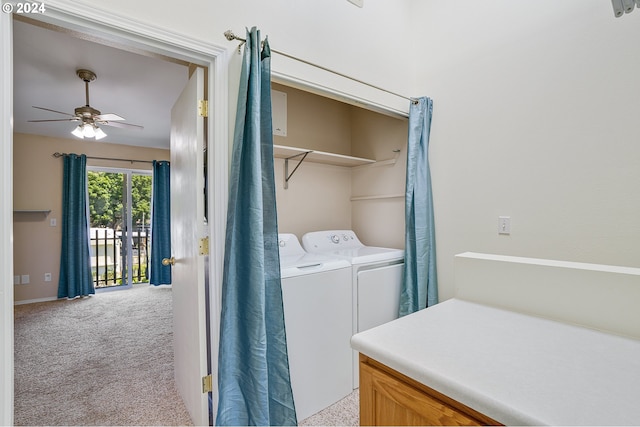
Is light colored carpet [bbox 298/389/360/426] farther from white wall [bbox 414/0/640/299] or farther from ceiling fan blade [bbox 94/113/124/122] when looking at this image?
ceiling fan blade [bbox 94/113/124/122]

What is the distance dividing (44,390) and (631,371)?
10.1 ft

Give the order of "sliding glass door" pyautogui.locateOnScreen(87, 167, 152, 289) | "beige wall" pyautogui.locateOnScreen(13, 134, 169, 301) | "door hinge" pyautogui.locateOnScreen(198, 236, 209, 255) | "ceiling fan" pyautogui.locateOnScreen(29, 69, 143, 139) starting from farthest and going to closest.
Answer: "sliding glass door" pyautogui.locateOnScreen(87, 167, 152, 289)
"beige wall" pyautogui.locateOnScreen(13, 134, 169, 301)
"ceiling fan" pyautogui.locateOnScreen(29, 69, 143, 139)
"door hinge" pyautogui.locateOnScreen(198, 236, 209, 255)

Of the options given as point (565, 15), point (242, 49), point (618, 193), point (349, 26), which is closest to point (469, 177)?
point (618, 193)

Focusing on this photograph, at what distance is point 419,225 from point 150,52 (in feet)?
6.14

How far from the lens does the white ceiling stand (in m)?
2.28

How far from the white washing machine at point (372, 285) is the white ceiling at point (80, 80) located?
80.2 inches

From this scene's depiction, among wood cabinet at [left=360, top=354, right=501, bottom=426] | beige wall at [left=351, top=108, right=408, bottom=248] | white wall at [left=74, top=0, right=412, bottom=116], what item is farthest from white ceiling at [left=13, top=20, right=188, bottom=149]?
wood cabinet at [left=360, top=354, right=501, bottom=426]

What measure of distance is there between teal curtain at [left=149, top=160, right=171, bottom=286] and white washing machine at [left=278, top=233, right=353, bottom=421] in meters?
4.17

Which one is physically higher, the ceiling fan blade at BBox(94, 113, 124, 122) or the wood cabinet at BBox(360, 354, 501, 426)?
the ceiling fan blade at BBox(94, 113, 124, 122)

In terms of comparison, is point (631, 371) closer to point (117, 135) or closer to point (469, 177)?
point (469, 177)

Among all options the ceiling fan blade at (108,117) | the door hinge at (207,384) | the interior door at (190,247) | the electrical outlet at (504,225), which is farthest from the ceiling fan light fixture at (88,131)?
the electrical outlet at (504,225)

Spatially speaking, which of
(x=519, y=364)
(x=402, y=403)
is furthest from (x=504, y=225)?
(x=402, y=403)

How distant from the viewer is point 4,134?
1029 mm

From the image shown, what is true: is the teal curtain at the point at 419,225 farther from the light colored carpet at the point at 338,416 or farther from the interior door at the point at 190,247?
the interior door at the point at 190,247
